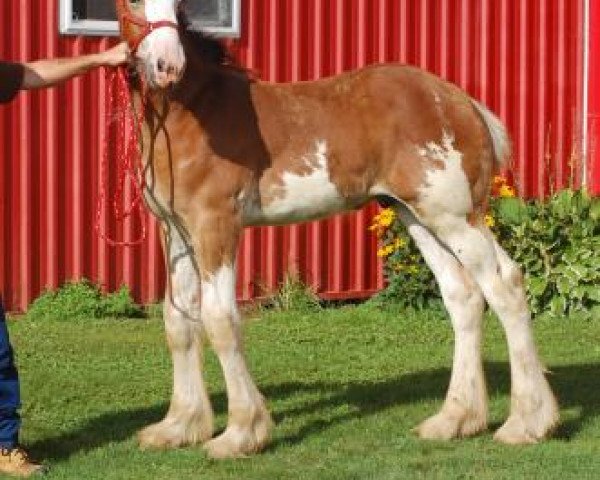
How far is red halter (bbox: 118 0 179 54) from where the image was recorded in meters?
6.52

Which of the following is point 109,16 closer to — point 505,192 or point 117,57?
point 505,192

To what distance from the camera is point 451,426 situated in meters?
7.49

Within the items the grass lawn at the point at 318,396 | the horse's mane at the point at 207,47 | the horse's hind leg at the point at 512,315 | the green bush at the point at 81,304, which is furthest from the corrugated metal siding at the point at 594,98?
the horse's mane at the point at 207,47

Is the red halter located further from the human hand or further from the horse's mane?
the horse's mane

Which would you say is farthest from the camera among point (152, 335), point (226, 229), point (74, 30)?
point (74, 30)

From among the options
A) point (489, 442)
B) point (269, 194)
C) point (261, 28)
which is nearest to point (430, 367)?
point (489, 442)

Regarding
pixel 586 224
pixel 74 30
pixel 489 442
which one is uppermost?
pixel 74 30

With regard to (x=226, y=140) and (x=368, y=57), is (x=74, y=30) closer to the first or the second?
(x=368, y=57)

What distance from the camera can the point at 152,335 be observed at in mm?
11031

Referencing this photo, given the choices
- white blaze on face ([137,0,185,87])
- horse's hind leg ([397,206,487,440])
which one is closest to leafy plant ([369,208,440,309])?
horse's hind leg ([397,206,487,440])

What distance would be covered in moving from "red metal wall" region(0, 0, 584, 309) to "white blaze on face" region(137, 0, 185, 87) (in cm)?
531

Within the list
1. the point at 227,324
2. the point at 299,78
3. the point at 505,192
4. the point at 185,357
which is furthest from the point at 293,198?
the point at 299,78

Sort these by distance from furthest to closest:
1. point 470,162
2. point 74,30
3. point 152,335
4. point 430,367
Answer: point 74,30 < point 152,335 < point 430,367 < point 470,162

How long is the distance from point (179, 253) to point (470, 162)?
1.54 m
